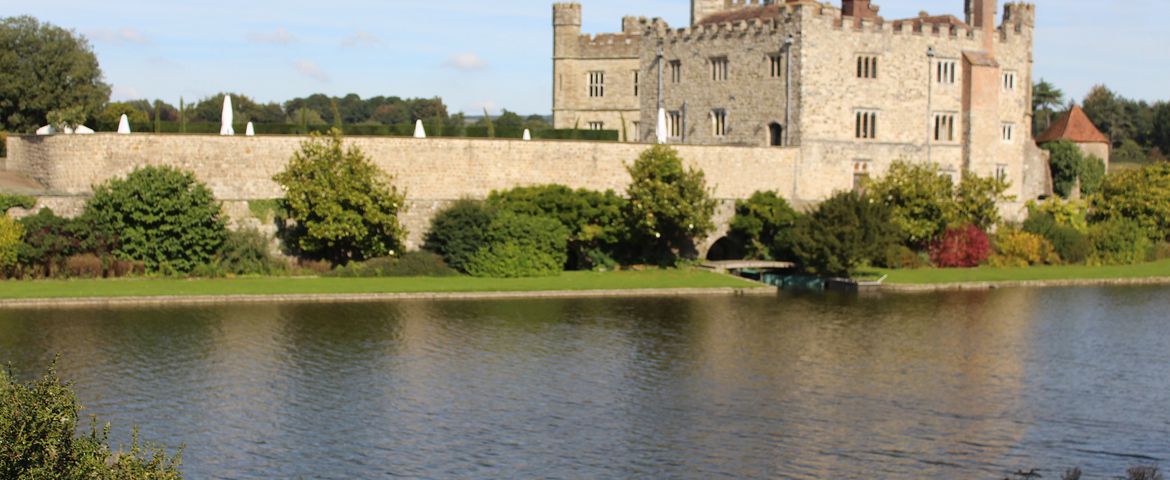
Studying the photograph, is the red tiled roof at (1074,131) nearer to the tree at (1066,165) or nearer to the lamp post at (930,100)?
the tree at (1066,165)

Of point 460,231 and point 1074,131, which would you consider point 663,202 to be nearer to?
point 460,231

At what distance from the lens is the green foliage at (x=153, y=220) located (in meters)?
43.9

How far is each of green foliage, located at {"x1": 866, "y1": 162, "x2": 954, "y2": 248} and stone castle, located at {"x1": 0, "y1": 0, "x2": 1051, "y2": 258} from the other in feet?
11.6

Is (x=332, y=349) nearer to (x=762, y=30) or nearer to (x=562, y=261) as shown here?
(x=562, y=261)

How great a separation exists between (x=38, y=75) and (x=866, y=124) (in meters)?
35.3

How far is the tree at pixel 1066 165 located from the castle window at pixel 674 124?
72.7 feet

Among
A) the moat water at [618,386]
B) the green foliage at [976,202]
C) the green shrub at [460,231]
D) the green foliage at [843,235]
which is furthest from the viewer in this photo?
the green foliage at [976,202]

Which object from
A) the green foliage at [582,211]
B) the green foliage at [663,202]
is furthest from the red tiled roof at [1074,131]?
the green foliage at [582,211]

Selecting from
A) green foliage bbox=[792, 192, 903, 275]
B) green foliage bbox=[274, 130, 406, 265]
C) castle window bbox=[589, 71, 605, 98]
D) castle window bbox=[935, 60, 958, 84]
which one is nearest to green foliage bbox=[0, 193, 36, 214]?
green foliage bbox=[274, 130, 406, 265]

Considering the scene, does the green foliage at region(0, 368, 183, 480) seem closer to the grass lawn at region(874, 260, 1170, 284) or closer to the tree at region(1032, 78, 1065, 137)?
the grass lawn at region(874, 260, 1170, 284)

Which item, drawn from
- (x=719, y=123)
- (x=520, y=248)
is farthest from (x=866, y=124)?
(x=520, y=248)

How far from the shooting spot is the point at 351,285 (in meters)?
43.8

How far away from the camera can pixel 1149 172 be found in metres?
59.4

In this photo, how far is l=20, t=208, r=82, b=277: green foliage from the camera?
140ft
